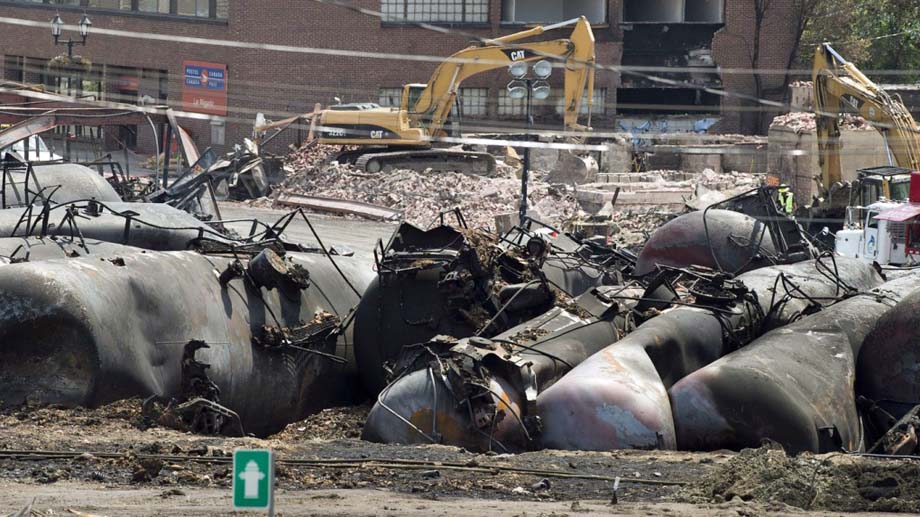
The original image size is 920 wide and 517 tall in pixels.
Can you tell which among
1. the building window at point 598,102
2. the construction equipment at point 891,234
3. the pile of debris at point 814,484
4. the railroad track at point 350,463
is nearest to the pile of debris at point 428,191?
the construction equipment at point 891,234

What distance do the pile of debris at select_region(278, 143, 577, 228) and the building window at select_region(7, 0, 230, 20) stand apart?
16293 mm

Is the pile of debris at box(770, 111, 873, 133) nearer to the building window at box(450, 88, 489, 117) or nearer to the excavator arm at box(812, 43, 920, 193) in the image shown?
the excavator arm at box(812, 43, 920, 193)

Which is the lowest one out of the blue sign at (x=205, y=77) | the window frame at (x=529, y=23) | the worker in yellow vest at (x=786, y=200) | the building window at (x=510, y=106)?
the worker in yellow vest at (x=786, y=200)

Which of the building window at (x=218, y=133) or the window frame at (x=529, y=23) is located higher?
the window frame at (x=529, y=23)

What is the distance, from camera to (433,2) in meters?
55.0

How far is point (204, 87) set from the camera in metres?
55.2

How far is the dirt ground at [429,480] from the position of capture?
9938mm

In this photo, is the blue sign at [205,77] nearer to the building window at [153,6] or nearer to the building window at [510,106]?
the building window at [153,6]

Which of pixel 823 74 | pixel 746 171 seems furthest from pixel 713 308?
pixel 746 171

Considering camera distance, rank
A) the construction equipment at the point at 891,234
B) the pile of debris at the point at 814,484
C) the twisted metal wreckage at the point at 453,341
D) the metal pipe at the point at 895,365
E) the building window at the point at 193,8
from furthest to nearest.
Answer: the building window at the point at 193,8, the construction equipment at the point at 891,234, the metal pipe at the point at 895,365, the twisted metal wreckage at the point at 453,341, the pile of debris at the point at 814,484

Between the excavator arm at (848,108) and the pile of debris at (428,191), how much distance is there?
6180 millimetres

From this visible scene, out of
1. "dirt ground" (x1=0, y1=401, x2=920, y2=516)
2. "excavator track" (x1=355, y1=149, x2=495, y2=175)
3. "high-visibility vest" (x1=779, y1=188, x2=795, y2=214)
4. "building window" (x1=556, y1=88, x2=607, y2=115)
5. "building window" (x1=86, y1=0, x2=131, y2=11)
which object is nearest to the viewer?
"dirt ground" (x1=0, y1=401, x2=920, y2=516)

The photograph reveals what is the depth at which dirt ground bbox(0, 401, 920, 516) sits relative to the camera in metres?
9.94

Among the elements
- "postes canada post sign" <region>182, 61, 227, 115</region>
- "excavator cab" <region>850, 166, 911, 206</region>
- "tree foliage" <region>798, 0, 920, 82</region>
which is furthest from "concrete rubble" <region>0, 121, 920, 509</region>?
"tree foliage" <region>798, 0, 920, 82</region>
